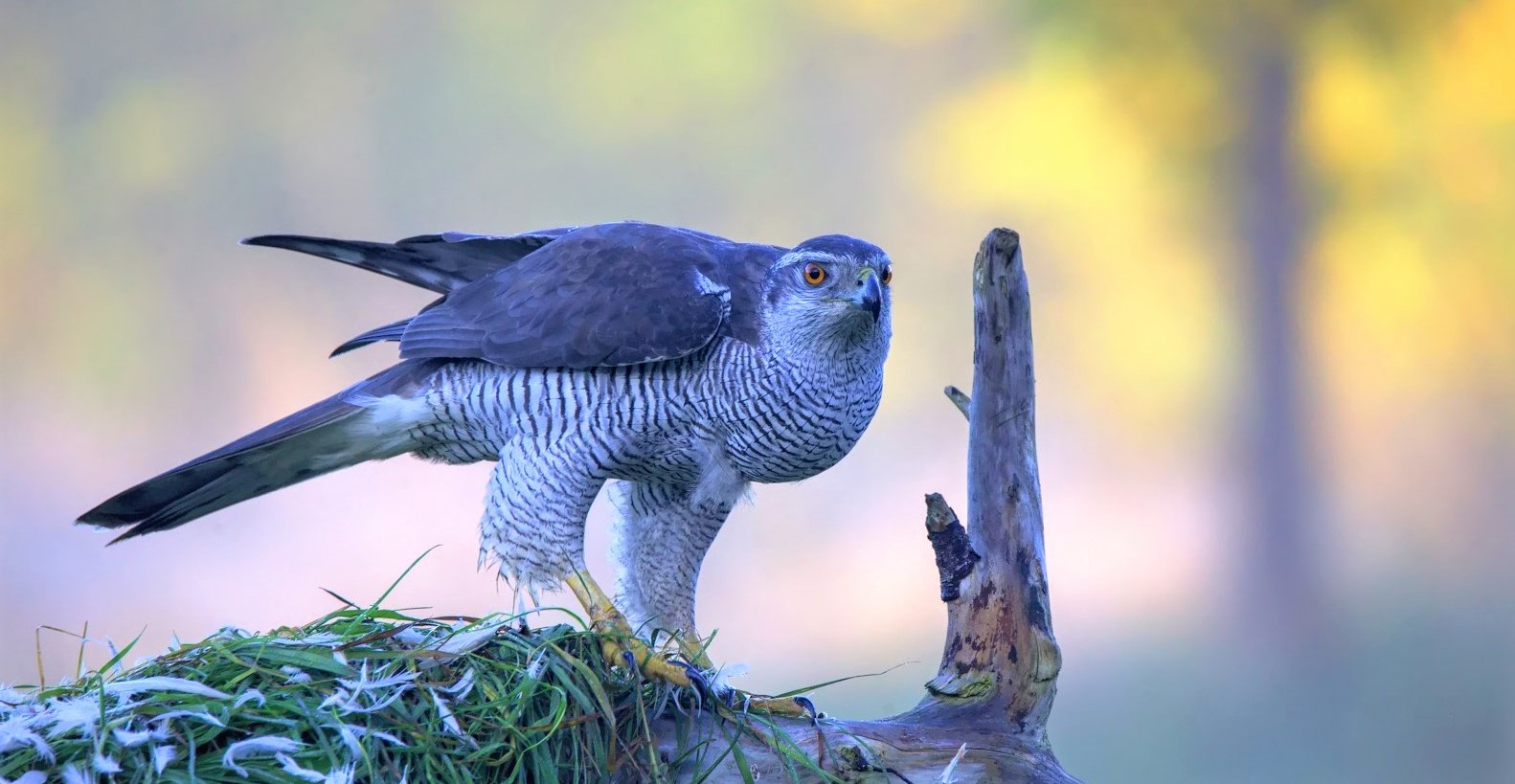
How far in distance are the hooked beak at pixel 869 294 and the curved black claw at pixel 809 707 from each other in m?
0.75

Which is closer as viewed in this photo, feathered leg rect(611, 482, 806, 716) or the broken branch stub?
the broken branch stub

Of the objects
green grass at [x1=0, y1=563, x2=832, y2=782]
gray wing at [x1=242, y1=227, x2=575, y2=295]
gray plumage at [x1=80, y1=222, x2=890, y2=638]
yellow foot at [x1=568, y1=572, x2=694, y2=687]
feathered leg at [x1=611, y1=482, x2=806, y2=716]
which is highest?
gray wing at [x1=242, y1=227, x2=575, y2=295]

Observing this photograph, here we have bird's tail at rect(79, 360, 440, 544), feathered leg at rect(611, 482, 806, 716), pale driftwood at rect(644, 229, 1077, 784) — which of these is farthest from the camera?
feathered leg at rect(611, 482, 806, 716)

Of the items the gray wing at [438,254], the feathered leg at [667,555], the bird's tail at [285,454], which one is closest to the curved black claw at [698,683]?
the feathered leg at [667,555]

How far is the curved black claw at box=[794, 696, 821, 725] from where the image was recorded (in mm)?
2154

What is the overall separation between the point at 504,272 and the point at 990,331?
3.68ft

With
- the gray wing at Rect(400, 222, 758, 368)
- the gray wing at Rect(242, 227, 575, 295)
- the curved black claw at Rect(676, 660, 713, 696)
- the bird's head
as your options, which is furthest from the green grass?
the gray wing at Rect(242, 227, 575, 295)

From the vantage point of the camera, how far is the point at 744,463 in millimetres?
2590

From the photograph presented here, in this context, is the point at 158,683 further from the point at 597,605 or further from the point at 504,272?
the point at 504,272

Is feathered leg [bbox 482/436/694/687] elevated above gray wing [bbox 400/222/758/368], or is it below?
below

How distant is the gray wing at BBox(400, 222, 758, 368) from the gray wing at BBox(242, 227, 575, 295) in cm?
14

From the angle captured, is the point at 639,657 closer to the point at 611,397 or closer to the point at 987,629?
the point at 611,397

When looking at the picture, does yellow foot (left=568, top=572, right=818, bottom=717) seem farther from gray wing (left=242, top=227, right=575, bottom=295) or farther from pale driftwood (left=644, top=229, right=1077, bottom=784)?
gray wing (left=242, top=227, right=575, bottom=295)

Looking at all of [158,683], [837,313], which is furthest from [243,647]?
[837,313]
